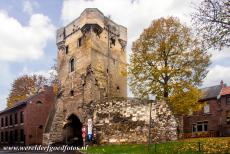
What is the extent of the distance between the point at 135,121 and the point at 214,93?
936 inches

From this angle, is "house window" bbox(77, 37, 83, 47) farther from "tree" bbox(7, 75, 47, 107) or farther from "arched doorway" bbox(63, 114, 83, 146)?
"tree" bbox(7, 75, 47, 107)

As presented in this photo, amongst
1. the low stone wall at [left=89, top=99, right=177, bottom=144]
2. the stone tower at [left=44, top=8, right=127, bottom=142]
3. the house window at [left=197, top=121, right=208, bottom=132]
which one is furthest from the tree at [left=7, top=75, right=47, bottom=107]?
the low stone wall at [left=89, top=99, right=177, bottom=144]

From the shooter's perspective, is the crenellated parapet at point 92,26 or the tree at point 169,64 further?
the crenellated parapet at point 92,26

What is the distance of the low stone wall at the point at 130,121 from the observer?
28.5 m

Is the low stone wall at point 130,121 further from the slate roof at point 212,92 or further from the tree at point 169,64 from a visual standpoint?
the slate roof at point 212,92

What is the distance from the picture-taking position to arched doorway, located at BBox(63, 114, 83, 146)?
38.3 m

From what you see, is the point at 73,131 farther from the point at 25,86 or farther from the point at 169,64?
the point at 25,86

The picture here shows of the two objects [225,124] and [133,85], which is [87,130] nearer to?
[133,85]

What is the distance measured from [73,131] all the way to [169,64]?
48.3 feet

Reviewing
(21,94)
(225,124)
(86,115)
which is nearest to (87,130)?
(86,115)

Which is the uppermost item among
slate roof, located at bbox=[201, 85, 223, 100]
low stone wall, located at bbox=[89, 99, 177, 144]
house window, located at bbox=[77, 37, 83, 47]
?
house window, located at bbox=[77, 37, 83, 47]

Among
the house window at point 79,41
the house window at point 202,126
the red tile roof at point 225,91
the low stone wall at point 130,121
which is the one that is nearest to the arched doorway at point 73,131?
the low stone wall at point 130,121

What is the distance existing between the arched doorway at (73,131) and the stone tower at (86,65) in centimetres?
49

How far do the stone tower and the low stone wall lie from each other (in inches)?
119
